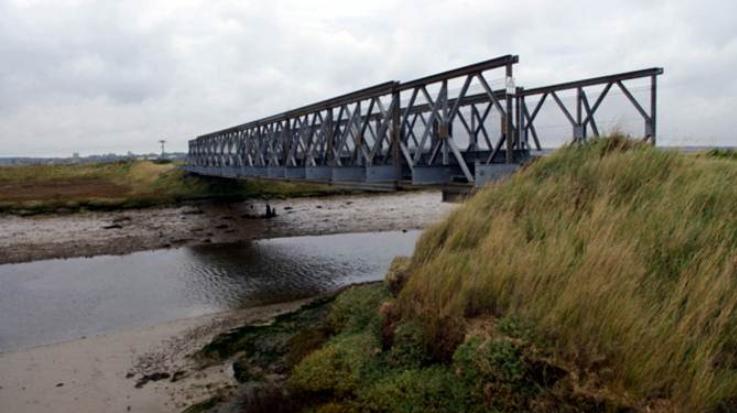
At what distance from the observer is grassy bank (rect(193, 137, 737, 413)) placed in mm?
5176

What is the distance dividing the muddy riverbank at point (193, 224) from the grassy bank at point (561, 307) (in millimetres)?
14570

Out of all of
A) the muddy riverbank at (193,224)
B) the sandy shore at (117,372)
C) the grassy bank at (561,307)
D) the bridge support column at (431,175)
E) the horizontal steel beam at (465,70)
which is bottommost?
the sandy shore at (117,372)

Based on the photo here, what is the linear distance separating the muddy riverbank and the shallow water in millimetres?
2252

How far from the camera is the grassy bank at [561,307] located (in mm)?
5176

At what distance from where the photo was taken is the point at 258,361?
10.6m

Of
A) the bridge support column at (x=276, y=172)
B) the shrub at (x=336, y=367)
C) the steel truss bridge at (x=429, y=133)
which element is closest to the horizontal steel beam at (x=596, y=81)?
the steel truss bridge at (x=429, y=133)

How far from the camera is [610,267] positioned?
636cm

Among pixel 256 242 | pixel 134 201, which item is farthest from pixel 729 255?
pixel 134 201

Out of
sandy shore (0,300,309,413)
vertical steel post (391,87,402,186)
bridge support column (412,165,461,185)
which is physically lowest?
sandy shore (0,300,309,413)

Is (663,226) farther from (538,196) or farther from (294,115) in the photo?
(294,115)

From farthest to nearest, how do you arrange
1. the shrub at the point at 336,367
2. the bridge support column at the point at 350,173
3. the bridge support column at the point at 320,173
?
1. the bridge support column at the point at 320,173
2. the bridge support column at the point at 350,173
3. the shrub at the point at 336,367

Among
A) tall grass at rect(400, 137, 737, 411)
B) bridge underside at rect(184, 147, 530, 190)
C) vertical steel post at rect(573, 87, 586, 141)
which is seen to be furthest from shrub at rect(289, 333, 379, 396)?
vertical steel post at rect(573, 87, 586, 141)

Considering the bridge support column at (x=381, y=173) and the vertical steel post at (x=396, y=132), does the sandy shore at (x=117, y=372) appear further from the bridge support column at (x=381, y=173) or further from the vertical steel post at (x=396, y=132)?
the vertical steel post at (x=396, y=132)

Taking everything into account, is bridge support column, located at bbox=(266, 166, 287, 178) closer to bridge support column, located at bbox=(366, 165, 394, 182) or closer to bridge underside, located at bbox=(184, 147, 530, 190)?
bridge underside, located at bbox=(184, 147, 530, 190)
